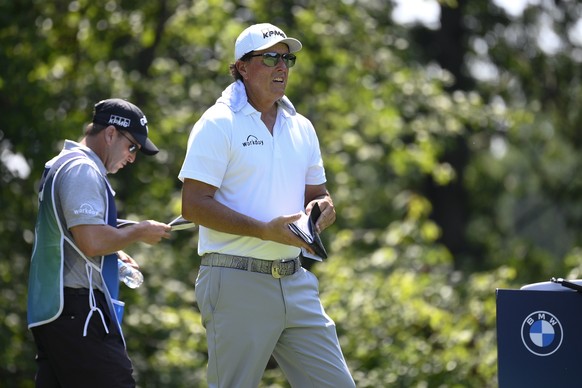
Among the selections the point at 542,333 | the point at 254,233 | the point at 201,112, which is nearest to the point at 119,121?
the point at 254,233

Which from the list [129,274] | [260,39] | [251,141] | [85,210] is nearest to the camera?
[85,210]

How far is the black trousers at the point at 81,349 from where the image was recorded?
453cm

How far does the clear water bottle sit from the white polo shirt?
46 centimetres

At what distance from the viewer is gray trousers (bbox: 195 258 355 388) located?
15.0 ft

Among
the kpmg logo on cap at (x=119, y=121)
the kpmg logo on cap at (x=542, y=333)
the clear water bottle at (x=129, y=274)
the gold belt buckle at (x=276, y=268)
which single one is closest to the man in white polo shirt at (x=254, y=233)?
the gold belt buckle at (x=276, y=268)

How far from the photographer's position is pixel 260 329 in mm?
4574

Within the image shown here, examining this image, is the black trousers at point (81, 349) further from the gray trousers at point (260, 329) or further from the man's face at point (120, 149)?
the man's face at point (120, 149)

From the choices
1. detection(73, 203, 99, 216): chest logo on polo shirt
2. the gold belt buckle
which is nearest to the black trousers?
detection(73, 203, 99, 216): chest logo on polo shirt

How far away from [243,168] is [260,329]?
2.18ft

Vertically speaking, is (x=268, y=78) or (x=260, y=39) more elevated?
(x=260, y=39)

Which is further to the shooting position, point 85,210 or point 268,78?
point 268,78

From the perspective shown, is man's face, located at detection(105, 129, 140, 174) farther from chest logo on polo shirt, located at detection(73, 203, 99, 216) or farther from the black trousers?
the black trousers

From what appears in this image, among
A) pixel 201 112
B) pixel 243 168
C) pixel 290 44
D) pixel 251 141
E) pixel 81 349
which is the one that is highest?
pixel 201 112

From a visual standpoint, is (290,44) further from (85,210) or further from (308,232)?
(85,210)
